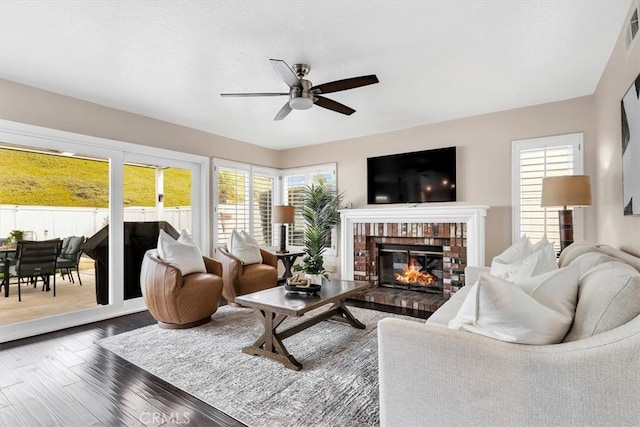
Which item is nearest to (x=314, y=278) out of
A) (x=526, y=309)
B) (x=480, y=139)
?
(x=526, y=309)

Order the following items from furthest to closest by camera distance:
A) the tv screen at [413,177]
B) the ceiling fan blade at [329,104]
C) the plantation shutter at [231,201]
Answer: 1. the plantation shutter at [231,201]
2. the tv screen at [413,177]
3. the ceiling fan blade at [329,104]

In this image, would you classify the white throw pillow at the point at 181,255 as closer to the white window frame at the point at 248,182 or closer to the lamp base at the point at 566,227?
the white window frame at the point at 248,182

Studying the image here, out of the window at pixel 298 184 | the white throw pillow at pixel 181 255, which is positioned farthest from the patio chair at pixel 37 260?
the window at pixel 298 184

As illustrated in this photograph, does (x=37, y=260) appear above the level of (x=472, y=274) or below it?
above

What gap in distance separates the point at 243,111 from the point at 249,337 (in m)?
2.69

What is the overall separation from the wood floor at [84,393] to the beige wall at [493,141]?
152 inches

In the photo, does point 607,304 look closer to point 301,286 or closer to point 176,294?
point 301,286

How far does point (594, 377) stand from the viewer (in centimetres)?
111

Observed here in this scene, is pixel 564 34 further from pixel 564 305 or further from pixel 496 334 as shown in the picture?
pixel 496 334

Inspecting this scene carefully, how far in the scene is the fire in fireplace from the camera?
4758mm

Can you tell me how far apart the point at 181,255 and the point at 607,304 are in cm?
357

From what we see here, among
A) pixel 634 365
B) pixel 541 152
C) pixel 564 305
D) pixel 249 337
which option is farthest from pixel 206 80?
pixel 541 152

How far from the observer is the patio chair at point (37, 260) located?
3449mm

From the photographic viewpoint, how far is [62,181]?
3746 mm
